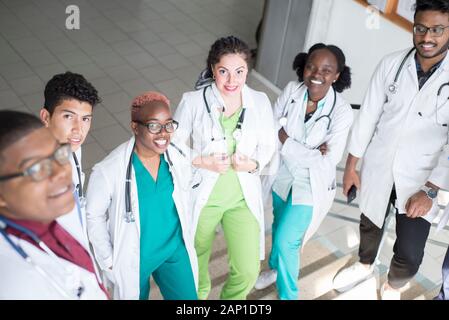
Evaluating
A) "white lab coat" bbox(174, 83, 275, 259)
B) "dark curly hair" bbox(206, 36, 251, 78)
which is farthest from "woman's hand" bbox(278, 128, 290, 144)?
"dark curly hair" bbox(206, 36, 251, 78)

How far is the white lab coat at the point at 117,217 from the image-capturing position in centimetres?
234

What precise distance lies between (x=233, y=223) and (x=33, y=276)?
155cm

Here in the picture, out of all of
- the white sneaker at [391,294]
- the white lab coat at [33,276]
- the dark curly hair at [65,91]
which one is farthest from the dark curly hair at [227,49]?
the white sneaker at [391,294]

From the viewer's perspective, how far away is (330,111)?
3.01 metres

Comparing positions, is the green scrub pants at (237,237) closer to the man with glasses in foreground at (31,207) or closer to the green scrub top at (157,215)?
the green scrub top at (157,215)

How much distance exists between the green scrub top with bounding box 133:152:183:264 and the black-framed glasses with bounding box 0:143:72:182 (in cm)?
92

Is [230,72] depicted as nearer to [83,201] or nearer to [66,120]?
[66,120]

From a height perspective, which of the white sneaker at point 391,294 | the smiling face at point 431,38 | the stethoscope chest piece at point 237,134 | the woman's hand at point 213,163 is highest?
the smiling face at point 431,38

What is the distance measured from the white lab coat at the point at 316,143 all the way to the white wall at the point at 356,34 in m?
1.91

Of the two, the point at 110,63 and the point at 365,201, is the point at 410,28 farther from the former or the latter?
the point at 110,63

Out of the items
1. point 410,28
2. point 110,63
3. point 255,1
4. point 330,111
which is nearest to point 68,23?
point 110,63

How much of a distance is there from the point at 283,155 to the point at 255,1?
5460 millimetres

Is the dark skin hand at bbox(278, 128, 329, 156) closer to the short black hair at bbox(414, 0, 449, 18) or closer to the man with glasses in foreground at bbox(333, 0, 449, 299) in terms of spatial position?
the man with glasses in foreground at bbox(333, 0, 449, 299)

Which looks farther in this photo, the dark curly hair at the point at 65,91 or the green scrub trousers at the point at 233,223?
the green scrub trousers at the point at 233,223
